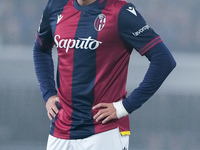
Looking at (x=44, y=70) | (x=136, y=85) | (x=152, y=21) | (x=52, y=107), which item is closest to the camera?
(x=52, y=107)

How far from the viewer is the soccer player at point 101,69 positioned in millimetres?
1722

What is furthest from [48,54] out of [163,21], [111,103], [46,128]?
[163,21]

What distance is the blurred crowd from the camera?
519 centimetres

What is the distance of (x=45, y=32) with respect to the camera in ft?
6.57

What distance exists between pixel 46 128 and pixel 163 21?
6.00 ft

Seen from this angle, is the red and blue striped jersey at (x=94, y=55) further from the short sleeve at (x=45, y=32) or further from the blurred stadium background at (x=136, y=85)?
the blurred stadium background at (x=136, y=85)

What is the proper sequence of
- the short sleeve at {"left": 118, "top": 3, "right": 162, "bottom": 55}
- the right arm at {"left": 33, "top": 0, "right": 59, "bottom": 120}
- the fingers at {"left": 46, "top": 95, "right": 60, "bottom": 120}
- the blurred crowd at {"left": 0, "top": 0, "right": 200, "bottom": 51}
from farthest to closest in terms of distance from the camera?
1. the blurred crowd at {"left": 0, "top": 0, "right": 200, "bottom": 51}
2. the right arm at {"left": 33, "top": 0, "right": 59, "bottom": 120}
3. the fingers at {"left": 46, "top": 95, "right": 60, "bottom": 120}
4. the short sleeve at {"left": 118, "top": 3, "right": 162, "bottom": 55}

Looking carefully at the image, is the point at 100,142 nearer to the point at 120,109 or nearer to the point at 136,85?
the point at 120,109

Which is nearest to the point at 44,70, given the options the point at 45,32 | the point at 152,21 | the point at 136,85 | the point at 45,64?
the point at 45,64

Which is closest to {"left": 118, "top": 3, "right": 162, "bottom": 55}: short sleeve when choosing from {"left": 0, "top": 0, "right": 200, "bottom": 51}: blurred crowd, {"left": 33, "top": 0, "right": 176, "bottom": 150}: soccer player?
{"left": 33, "top": 0, "right": 176, "bottom": 150}: soccer player

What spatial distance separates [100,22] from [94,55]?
0.13m

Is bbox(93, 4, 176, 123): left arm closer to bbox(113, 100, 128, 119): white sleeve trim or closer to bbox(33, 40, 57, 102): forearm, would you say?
bbox(113, 100, 128, 119): white sleeve trim

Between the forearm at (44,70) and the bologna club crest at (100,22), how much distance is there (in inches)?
16.9

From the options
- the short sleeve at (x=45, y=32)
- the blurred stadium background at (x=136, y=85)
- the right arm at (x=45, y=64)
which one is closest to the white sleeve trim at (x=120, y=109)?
the right arm at (x=45, y=64)
